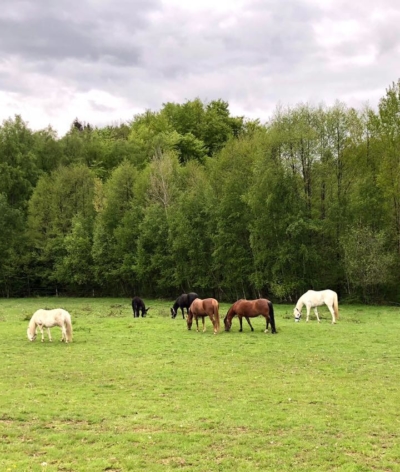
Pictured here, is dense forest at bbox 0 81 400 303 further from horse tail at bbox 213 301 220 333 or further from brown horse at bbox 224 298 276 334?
horse tail at bbox 213 301 220 333

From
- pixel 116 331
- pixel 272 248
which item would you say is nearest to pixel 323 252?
pixel 272 248

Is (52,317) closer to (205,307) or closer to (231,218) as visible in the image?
(205,307)

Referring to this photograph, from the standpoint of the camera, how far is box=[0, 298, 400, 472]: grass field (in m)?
7.55

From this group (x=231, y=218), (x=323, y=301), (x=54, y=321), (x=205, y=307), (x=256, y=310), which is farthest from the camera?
(x=231, y=218)

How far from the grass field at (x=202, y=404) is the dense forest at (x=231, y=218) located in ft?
68.8

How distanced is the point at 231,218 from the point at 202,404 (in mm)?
33857

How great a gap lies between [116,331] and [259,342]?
24.3 feet

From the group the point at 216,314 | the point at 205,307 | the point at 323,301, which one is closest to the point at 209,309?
the point at 205,307

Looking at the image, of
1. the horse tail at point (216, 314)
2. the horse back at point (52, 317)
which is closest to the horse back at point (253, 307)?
the horse tail at point (216, 314)

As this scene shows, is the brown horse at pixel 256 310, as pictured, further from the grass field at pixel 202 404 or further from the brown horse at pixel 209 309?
the grass field at pixel 202 404

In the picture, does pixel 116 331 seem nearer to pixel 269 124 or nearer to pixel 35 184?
pixel 269 124

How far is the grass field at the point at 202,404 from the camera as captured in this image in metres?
7.55

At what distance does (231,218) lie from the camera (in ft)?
144

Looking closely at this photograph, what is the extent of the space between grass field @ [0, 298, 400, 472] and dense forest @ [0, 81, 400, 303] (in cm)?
2097
